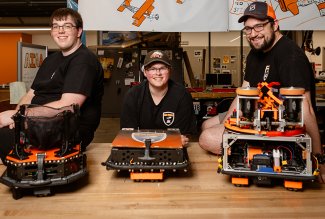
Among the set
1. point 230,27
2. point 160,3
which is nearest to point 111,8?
point 160,3

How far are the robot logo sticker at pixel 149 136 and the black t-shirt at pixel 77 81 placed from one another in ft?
1.51

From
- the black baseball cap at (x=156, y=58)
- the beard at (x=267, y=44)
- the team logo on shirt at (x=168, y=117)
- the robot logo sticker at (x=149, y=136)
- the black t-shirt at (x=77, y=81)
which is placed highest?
the beard at (x=267, y=44)

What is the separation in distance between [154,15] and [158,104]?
1.29 metres

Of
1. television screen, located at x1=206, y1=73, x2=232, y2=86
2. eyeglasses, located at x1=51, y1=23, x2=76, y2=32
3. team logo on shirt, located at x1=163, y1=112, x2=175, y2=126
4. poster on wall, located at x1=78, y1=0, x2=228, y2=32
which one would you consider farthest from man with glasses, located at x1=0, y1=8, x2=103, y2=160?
television screen, located at x1=206, y1=73, x2=232, y2=86

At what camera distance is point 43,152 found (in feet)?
3.89

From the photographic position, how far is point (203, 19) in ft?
10.1

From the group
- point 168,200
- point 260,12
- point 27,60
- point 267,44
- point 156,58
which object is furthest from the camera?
point 27,60

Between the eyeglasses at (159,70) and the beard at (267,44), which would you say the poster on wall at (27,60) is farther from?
the beard at (267,44)

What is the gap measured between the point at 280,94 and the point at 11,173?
998mm

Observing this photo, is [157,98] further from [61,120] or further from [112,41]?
[112,41]

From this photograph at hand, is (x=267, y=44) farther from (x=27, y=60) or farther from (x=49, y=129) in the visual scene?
(x=27, y=60)

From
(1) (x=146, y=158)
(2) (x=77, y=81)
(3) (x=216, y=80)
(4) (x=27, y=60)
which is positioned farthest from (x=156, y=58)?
(3) (x=216, y=80)

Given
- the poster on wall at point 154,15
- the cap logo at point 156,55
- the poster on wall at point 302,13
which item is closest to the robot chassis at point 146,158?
the cap logo at point 156,55

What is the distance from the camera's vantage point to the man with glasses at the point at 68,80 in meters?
1.72
